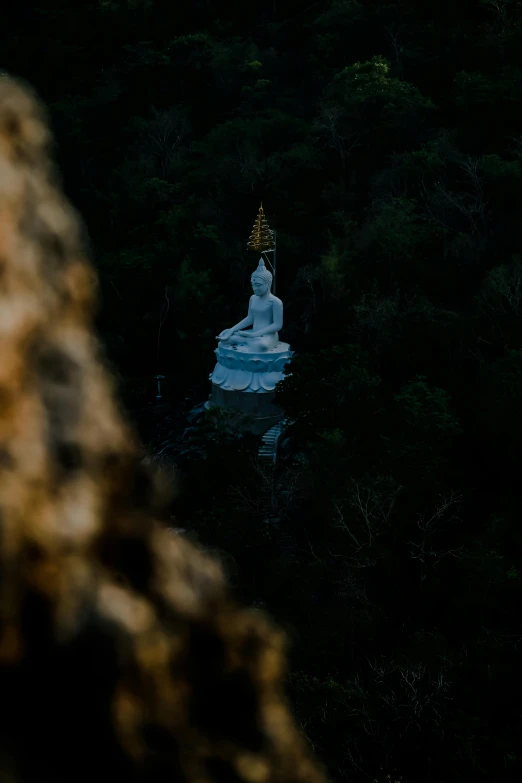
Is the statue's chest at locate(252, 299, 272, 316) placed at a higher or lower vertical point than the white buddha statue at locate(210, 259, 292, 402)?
higher

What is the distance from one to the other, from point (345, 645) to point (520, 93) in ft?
37.1

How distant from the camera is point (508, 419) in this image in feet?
30.6

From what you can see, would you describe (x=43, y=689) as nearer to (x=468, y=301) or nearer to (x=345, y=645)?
(x=345, y=645)

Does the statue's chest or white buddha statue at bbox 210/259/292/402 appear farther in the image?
the statue's chest

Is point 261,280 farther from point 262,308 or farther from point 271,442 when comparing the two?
point 271,442

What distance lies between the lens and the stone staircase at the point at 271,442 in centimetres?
1095

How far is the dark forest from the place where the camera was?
6.46m

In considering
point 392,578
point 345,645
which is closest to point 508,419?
point 392,578

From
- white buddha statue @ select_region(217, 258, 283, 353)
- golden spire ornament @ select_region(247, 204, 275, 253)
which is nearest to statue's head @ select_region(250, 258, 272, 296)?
white buddha statue @ select_region(217, 258, 283, 353)

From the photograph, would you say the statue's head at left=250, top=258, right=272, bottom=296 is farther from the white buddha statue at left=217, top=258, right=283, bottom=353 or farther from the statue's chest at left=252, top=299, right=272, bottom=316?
the statue's chest at left=252, top=299, right=272, bottom=316

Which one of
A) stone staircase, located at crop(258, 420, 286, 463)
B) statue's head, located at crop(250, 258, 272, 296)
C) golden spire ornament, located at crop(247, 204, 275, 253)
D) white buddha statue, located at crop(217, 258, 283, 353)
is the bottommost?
stone staircase, located at crop(258, 420, 286, 463)

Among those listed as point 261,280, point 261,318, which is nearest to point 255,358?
point 261,318

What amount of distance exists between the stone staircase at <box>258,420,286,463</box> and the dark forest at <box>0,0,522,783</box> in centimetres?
19

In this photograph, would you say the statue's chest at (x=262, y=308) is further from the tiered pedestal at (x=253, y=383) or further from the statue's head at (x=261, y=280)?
the tiered pedestal at (x=253, y=383)
